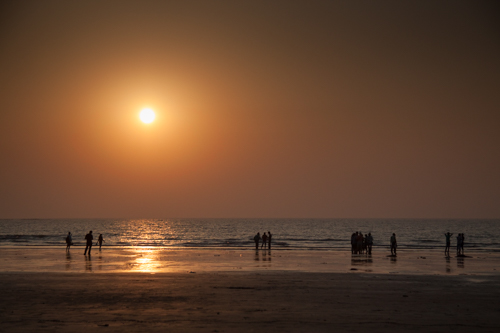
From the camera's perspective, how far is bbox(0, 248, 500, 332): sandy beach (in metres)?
14.2

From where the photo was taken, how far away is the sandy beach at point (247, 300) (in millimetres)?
14250

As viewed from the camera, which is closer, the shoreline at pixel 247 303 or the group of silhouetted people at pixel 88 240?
the shoreline at pixel 247 303

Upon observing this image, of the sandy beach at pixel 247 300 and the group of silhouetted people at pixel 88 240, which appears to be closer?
the sandy beach at pixel 247 300

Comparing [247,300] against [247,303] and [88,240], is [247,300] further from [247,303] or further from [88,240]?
[88,240]

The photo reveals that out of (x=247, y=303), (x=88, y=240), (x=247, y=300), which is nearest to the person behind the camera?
(x=247, y=303)

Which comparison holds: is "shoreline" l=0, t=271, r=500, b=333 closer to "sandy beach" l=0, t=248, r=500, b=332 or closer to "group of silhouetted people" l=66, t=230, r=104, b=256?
"sandy beach" l=0, t=248, r=500, b=332

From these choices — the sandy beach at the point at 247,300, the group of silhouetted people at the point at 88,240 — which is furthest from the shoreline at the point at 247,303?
the group of silhouetted people at the point at 88,240

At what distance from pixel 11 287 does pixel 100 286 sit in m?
3.67

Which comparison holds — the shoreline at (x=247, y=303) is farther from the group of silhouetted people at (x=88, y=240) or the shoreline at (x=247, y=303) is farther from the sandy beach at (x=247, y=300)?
the group of silhouetted people at (x=88, y=240)

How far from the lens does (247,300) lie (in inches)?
724

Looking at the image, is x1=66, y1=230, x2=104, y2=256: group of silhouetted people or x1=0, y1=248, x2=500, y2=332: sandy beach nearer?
x1=0, y1=248, x2=500, y2=332: sandy beach

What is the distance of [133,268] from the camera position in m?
30.8

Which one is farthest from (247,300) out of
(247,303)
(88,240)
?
(88,240)

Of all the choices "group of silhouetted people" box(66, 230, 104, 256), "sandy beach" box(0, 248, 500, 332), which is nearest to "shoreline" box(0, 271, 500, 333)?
"sandy beach" box(0, 248, 500, 332)
